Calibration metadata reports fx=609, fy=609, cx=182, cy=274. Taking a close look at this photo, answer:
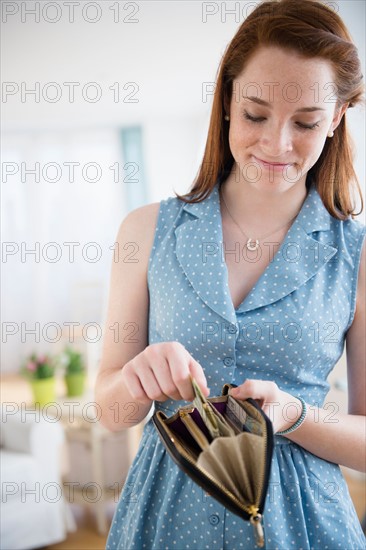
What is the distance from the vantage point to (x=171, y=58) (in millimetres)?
3061

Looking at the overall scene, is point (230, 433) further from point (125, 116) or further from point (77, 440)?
point (125, 116)

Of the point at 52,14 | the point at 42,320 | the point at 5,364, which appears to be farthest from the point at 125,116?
the point at 52,14

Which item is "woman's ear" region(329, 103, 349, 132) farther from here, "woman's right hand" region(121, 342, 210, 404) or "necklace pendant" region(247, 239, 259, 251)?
"woman's right hand" region(121, 342, 210, 404)

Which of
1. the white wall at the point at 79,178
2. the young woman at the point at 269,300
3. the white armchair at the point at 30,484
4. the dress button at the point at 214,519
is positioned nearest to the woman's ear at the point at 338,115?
the young woman at the point at 269,300

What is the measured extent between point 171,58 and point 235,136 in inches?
96.6

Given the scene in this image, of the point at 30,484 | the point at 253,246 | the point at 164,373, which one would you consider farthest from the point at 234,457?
the point at 30,484

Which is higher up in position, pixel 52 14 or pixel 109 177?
pixel 52 14

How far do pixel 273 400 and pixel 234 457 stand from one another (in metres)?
0.10

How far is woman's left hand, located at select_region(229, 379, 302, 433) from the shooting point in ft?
1.96

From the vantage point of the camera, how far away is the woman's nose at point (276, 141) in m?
0.74

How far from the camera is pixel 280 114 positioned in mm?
744

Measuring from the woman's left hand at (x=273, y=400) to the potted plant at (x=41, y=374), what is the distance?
219 centimetres

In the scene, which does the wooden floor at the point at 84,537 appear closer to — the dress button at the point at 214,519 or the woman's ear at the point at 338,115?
the dress button at the point at 214,519

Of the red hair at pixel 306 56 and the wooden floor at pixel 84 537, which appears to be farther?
the wooden floor at pixel 84 537
